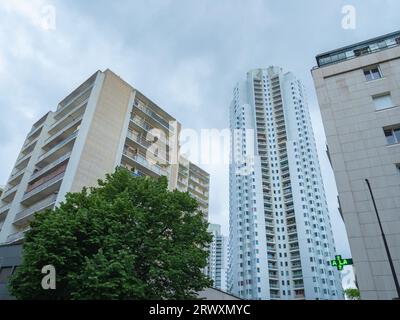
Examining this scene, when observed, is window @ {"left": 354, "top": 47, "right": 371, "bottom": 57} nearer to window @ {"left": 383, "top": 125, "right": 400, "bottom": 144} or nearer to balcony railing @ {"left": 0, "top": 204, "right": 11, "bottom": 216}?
window @ {"left": 383, "top": 125, "right": 400, "bottom": 144}

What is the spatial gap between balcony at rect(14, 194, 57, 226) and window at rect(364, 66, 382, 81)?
2855 centimetres

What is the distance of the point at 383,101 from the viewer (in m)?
19.2

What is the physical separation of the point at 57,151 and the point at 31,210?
744 cm

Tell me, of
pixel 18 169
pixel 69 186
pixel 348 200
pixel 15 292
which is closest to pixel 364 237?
pixel 348 200

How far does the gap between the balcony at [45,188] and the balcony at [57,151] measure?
3022 millimetres

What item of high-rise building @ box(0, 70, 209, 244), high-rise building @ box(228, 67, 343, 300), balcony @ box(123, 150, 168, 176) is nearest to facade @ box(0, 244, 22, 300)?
high-rise building @ box(0, 70, 209, 244)

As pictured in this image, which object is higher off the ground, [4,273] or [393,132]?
[393,132]

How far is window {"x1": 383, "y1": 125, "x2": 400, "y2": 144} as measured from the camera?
1771 cm

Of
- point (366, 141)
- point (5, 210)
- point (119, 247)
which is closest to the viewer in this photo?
point (119, 247)

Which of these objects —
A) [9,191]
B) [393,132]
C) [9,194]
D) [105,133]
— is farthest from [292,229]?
[393,132]

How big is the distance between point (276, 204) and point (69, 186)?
83235 millimetres

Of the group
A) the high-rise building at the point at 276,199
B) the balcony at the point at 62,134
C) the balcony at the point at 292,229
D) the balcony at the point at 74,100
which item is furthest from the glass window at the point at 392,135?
the balcony at the point at 292,229

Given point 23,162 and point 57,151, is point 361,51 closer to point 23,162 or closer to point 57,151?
point 57,151
